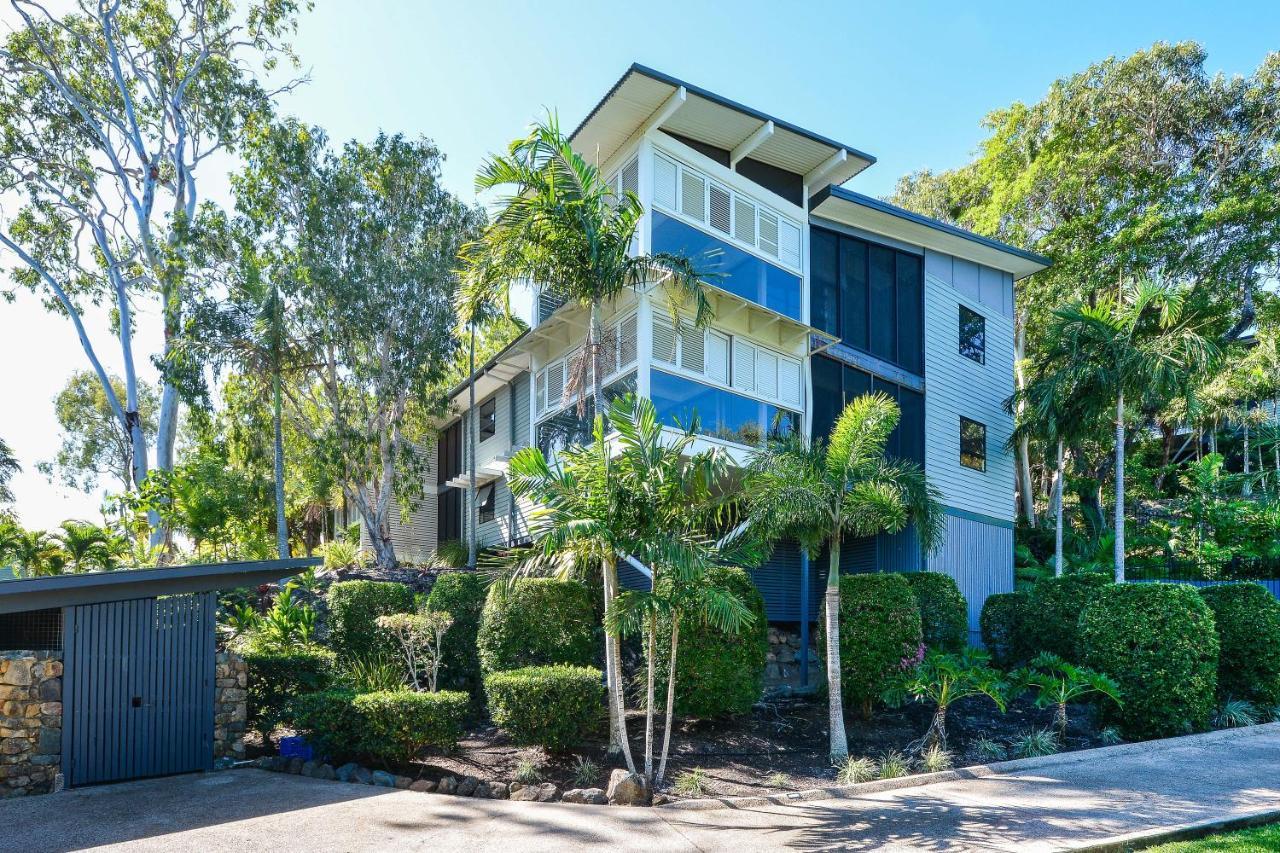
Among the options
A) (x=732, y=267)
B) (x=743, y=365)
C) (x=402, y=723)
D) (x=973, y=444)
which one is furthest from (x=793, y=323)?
(x=402, y=723)

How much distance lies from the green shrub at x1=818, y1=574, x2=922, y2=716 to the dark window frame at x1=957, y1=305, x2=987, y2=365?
9.35m

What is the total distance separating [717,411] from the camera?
52.4 ft

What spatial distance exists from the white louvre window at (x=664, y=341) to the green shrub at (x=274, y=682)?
7.01 m

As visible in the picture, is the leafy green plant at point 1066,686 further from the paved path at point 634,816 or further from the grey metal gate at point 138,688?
the grey metal gate at point 138,688

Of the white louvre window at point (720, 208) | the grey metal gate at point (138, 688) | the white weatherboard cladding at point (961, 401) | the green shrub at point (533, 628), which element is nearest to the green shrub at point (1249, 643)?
the white weatherboard cladding at point (961, 401)

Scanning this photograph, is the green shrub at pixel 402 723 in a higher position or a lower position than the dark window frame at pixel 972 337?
lower

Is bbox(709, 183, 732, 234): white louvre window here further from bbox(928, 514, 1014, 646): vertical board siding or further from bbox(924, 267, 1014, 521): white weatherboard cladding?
bbox(928, 514, 1014, 646): vertical board siding

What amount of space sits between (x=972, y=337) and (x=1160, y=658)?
10.3 m

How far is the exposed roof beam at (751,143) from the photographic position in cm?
1681

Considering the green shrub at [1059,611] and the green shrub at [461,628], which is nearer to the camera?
the green shrub at [461,628]

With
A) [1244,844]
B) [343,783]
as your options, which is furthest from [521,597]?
[1244,844]

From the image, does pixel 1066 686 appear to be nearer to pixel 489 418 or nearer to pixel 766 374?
pixel 766 374

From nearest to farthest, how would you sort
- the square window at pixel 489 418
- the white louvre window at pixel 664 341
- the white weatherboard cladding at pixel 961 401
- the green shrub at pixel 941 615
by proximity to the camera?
the green shrub at pixel 941 615, the white louvre window at pixel 664 341, the white weatherboard cladding at pixel 961 401, the square window at pixel 489 418

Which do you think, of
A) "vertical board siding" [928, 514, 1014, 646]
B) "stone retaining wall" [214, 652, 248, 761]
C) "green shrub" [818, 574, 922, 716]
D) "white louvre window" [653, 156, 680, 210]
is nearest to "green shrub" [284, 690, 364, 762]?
"stone retaining wall" [214, 652, 248, 761]
